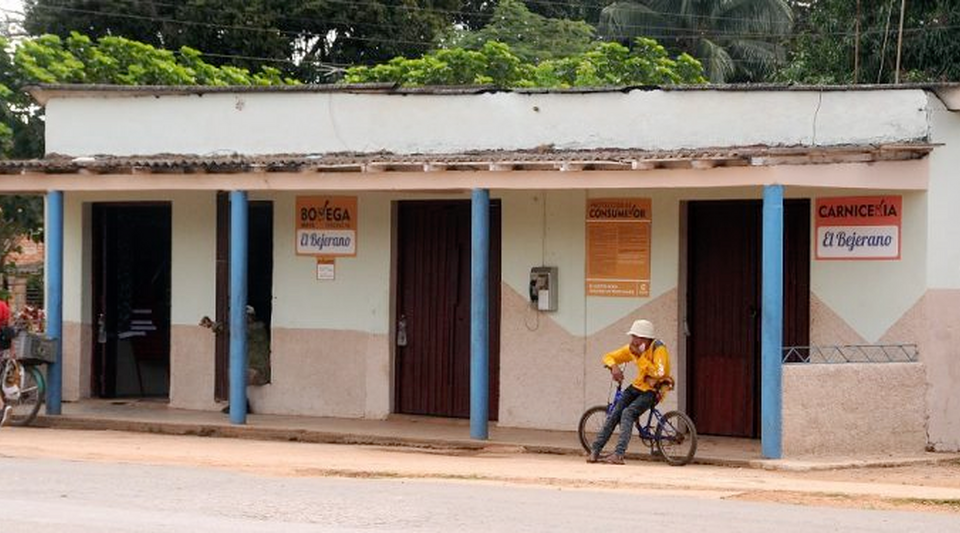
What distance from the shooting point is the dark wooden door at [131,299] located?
833 inches

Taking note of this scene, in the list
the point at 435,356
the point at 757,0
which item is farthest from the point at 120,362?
the point at 757,0

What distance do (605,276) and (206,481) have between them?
240 inches

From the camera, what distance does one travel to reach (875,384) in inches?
636

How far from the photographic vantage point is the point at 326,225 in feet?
64.7

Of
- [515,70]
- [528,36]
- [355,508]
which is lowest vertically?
[355,508]

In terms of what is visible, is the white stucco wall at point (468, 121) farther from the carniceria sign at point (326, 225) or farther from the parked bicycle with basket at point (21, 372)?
the parked bicycle with basket at point (21, 372)

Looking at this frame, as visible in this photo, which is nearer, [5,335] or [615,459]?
[615,459]

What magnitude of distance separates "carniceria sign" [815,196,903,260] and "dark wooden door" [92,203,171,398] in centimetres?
832

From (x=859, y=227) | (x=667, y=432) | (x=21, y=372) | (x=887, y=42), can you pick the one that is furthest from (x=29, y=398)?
(x=887, y=42)

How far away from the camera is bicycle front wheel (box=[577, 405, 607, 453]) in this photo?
1631 cm

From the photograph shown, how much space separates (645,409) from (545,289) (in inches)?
117

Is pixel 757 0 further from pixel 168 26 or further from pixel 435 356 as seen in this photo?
pixel 435 356

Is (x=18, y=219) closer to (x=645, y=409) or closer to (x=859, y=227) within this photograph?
(x=645, y=409)

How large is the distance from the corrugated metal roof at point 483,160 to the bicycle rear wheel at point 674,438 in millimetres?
2383
